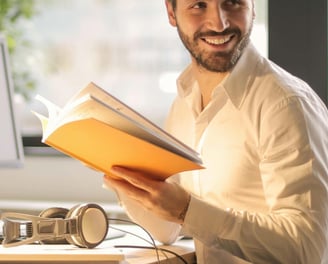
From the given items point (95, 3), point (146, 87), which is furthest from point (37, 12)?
point (146, 87)

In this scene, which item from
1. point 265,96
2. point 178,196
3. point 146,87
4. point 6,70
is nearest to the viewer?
point 178,196

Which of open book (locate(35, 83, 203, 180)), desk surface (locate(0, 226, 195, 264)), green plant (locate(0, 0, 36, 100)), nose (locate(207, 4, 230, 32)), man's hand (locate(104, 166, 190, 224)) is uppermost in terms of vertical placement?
green plant (locate(0, 0, 36, 100))

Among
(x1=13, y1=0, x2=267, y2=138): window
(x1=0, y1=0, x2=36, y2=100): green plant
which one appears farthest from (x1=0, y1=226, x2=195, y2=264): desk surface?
(x1=0, y1=0, x2=36, y2=100): green plant

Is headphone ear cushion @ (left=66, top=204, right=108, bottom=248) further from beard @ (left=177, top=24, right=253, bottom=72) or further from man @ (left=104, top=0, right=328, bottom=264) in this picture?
beard @ (left=177, top=24, right=253, bottom=72)

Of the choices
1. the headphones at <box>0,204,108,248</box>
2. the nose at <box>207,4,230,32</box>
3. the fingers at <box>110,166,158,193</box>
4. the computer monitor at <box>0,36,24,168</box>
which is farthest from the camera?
the computer monitor at <box>0,36,24,168</box>

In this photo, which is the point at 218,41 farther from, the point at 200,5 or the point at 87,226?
the point at 87,226

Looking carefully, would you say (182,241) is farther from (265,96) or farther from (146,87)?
(146,87)

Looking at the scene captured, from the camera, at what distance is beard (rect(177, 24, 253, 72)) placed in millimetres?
1852

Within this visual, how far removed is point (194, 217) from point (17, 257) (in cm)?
40

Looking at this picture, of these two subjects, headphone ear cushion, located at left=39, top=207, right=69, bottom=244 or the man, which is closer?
the man

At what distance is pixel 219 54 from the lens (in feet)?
6.12

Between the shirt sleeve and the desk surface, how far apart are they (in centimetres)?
18

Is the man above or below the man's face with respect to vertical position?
below

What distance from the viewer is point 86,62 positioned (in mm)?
2992
